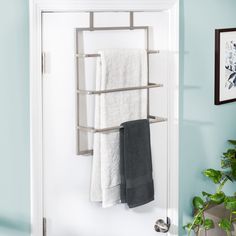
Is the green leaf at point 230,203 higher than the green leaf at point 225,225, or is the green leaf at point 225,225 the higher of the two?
the green leaf at point 230,203

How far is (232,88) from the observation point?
9.61ft

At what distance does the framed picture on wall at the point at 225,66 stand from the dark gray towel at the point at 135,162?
0.69m

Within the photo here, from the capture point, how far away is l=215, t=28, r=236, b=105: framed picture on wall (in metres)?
2.79

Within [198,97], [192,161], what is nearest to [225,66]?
[198,97]

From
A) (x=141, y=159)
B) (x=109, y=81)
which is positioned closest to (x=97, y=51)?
(x=109, y=81)

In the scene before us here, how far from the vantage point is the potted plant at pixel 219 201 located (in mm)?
2562

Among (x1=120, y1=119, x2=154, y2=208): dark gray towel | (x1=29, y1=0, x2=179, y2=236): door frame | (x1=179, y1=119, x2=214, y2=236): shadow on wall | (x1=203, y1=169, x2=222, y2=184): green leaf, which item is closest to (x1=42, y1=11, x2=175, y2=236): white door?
(x1=29, y1=0, x2=179, y2=236): door frame

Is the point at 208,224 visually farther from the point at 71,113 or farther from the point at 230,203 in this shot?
the point at 71,113
